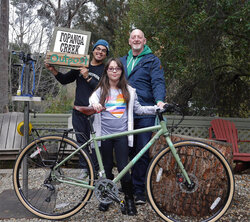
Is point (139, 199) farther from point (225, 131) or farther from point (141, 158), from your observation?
point (225, 131)

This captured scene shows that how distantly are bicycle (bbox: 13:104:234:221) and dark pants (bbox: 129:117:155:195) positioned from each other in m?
0.31

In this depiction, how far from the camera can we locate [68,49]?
2.96 m

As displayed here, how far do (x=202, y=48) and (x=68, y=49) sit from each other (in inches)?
123

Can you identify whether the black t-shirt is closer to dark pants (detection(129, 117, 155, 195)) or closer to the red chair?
dark pants (detection(129, 117, 155, 195))

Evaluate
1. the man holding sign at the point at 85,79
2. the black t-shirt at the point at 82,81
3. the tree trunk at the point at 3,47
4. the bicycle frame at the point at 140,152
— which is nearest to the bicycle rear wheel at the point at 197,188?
the bicycle frame at the point at 140,152

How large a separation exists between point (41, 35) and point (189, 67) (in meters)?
4.53

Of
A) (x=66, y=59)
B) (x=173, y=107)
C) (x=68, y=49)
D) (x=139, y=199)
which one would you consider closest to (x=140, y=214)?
(x=139, y=199)

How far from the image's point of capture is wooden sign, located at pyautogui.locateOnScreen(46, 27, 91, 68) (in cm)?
286

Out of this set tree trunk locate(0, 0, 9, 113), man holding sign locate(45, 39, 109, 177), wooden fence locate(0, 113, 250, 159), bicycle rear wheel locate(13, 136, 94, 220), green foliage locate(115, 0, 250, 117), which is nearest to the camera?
bicycle rear wheel locate(13, 136, 94, 220)

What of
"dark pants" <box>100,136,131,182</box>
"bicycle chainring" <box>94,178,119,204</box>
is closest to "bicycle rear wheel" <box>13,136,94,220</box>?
"bicycle chainring" <box>94,178,119,204</box>

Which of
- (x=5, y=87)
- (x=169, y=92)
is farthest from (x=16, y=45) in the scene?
(x=169, y=92)

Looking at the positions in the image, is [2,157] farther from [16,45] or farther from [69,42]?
[16,45]

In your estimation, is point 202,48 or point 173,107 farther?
point 202,48

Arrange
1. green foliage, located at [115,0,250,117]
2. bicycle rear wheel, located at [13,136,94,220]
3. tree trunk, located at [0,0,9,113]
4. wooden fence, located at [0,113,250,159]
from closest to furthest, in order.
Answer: bicycle rear wheel, located at [13,136,94,220] → green foliage, located at [115,0,250,117] → wooden fence, located at [0,113,250,159] → tree trunk, located at [0,0,9,113]
